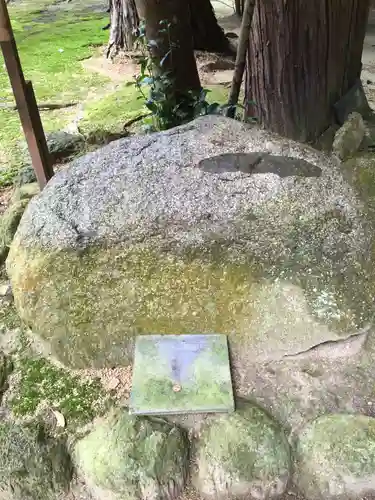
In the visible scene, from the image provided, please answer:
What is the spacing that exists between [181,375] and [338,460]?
523 millimetres

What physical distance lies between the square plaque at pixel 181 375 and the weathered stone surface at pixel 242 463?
0.29ft

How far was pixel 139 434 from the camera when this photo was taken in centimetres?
152

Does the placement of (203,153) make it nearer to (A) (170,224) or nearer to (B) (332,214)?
(A) (170,224)

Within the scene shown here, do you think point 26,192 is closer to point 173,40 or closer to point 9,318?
point 9,318

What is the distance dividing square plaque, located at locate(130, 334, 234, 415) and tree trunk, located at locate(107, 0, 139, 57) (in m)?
4.12

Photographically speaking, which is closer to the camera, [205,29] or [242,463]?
[242,463]

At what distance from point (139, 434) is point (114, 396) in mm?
207

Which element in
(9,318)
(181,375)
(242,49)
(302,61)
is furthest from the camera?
(242,49)

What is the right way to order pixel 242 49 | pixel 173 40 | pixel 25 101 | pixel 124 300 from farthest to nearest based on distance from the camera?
pixel 173 40 < pixel 242 49 < pixel 25 101 < pixel 124 300

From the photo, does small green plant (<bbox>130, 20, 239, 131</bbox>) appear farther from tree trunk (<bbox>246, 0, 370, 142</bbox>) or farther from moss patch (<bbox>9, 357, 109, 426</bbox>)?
moss patch (<bbox>9, 357, 109, 426</bbox>)

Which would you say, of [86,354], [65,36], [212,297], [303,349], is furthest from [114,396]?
[65,36]

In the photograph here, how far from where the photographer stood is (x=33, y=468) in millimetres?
1495

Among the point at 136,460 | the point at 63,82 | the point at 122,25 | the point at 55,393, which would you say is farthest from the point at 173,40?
the point at 136,460

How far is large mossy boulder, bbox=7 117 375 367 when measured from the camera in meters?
1.76
